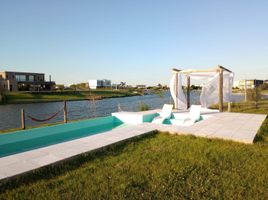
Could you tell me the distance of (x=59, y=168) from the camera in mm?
3207

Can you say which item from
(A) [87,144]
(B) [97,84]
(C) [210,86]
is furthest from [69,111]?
(B) [97,84]

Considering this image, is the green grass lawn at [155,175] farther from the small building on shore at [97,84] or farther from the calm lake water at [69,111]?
the small building on shore at [97,84]

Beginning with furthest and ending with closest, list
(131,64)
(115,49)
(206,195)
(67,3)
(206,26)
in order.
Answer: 1. (131,64)
2. (115,49)
3. (206,26)
4. (67,3)
5. (206,195)

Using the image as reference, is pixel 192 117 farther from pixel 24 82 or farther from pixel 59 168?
pixel 24 82

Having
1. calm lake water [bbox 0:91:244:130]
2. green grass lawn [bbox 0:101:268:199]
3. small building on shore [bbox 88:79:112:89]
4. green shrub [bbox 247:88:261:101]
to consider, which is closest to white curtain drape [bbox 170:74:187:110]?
calm lake water [bbox 0:91:244:130]

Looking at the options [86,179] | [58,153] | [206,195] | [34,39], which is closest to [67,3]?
[34,39]

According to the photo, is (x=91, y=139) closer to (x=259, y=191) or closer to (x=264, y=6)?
(x=259, y=191)

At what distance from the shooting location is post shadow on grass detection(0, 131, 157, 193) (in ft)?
8.91

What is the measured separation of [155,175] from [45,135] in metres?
5.27

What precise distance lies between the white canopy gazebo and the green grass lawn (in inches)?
236

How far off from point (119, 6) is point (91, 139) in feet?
27.0

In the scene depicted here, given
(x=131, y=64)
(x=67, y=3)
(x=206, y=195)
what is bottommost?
(x=206, y=195)

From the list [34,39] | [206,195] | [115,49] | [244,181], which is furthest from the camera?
[115,49]

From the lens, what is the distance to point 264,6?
27.5ft
